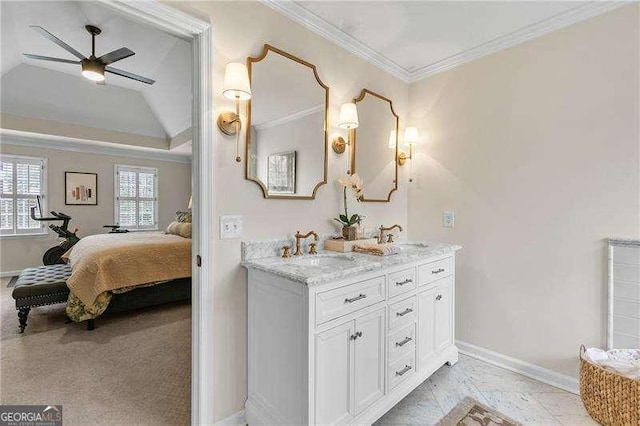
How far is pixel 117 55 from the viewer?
306cm

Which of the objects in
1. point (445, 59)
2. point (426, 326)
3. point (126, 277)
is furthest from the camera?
point (126, 277)

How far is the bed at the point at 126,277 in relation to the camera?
2984mm

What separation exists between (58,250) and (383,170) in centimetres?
584

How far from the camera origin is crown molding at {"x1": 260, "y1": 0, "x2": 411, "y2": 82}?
6.12 ft

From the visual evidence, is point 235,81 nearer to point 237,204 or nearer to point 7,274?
point 237,204

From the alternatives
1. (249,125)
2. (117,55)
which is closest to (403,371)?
(249,125)

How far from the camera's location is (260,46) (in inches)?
70.5

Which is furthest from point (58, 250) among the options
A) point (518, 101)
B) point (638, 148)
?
point (638, 148)

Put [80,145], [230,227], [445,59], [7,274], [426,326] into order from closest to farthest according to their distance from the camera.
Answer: [230,227], [426,326], [445,59], [7,274], [80,145]

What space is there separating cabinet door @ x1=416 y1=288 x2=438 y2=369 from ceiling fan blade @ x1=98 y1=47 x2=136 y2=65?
3532mm

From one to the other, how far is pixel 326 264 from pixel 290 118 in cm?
101

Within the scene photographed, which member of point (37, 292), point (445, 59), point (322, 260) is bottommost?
point (37, 292)

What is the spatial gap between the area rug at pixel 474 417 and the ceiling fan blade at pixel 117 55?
4.06m

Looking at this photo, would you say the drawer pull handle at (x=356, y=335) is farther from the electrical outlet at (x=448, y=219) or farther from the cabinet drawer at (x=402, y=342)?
the electrical outlet at (x=448, y=219)
